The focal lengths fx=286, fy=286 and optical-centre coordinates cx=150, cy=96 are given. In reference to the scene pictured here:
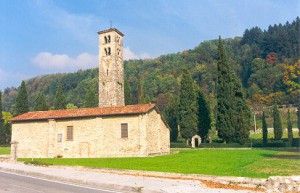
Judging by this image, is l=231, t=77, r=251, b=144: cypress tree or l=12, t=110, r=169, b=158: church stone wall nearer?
l=12, t=110, r=169, b=158: church stone wall

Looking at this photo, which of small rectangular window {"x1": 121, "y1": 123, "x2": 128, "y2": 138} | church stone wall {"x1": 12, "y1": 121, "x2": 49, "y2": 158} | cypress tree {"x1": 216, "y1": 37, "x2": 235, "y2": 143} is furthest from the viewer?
cypress tree {"x1": 216, "y1": 37, "x2": 235, "y2": 143}

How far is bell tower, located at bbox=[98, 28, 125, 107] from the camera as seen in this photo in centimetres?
4433

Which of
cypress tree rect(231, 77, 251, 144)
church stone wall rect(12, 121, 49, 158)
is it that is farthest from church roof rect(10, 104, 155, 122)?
cypress tree rect(231, 77, 251, 144)

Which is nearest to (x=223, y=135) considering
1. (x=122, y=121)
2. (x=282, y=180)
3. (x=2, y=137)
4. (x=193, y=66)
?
(x=122, y=121)

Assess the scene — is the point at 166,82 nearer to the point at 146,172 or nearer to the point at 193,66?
the point at 193,66

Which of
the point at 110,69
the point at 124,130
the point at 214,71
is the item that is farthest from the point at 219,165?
the point at 214,71

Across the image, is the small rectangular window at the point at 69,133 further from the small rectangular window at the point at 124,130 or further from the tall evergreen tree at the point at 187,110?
the tall evergreen tree at the point at 187,110

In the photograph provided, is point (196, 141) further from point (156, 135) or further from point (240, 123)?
point (156, 135)

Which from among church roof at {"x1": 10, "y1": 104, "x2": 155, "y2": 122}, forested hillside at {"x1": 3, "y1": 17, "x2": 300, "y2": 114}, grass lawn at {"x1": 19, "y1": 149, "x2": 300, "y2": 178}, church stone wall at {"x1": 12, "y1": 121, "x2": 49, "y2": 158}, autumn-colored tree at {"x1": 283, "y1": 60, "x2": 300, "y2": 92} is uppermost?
forested hillside at {"x1": 3, "y1": 17, "x2": 300, "y2": 114}

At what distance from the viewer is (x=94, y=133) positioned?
32.3 meters

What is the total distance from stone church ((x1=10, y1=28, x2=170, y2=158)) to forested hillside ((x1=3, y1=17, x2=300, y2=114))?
5186cm

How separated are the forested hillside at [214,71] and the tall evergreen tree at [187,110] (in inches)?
1329

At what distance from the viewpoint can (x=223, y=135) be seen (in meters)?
43.0

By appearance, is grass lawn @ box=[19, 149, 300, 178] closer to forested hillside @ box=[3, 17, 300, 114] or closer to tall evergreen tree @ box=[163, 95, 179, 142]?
tall evergreen tree @ box=[163, 95, 179, 142]
